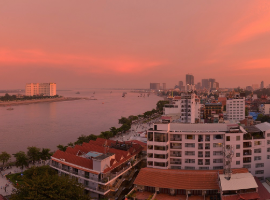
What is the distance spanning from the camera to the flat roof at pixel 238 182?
4738mm

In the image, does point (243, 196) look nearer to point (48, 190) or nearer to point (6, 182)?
point (48, 190)

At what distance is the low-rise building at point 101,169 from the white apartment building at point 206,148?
33.7 inches

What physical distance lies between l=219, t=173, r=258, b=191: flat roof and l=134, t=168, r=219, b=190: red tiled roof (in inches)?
15.7

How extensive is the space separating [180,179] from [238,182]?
4.46 feet

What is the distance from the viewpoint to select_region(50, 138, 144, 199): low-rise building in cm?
566

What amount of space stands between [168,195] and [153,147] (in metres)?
1.36

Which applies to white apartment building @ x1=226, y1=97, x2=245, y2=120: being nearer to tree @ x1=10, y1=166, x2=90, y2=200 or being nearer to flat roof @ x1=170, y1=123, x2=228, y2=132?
flat roof @ x1=170, y1=123, x2=228, y2=132

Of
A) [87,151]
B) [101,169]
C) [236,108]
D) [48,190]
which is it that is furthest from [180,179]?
[236,108]

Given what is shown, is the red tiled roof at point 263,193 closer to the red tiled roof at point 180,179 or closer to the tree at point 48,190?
the red tiled roof at point 180,179

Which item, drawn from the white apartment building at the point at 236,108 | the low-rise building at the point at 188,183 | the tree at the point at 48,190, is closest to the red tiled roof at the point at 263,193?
the low-rise building at the point at 188,183

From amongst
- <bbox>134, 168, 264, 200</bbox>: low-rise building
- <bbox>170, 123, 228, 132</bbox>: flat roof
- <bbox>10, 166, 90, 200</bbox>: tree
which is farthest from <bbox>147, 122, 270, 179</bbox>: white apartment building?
<bbox>10, 166, 90, 200</bbox>: tree

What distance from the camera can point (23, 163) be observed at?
8.05m

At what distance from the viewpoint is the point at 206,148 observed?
6254 mm

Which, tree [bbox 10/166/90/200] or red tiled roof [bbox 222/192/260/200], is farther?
red tiled roof [bbox 222/192/260/200]
